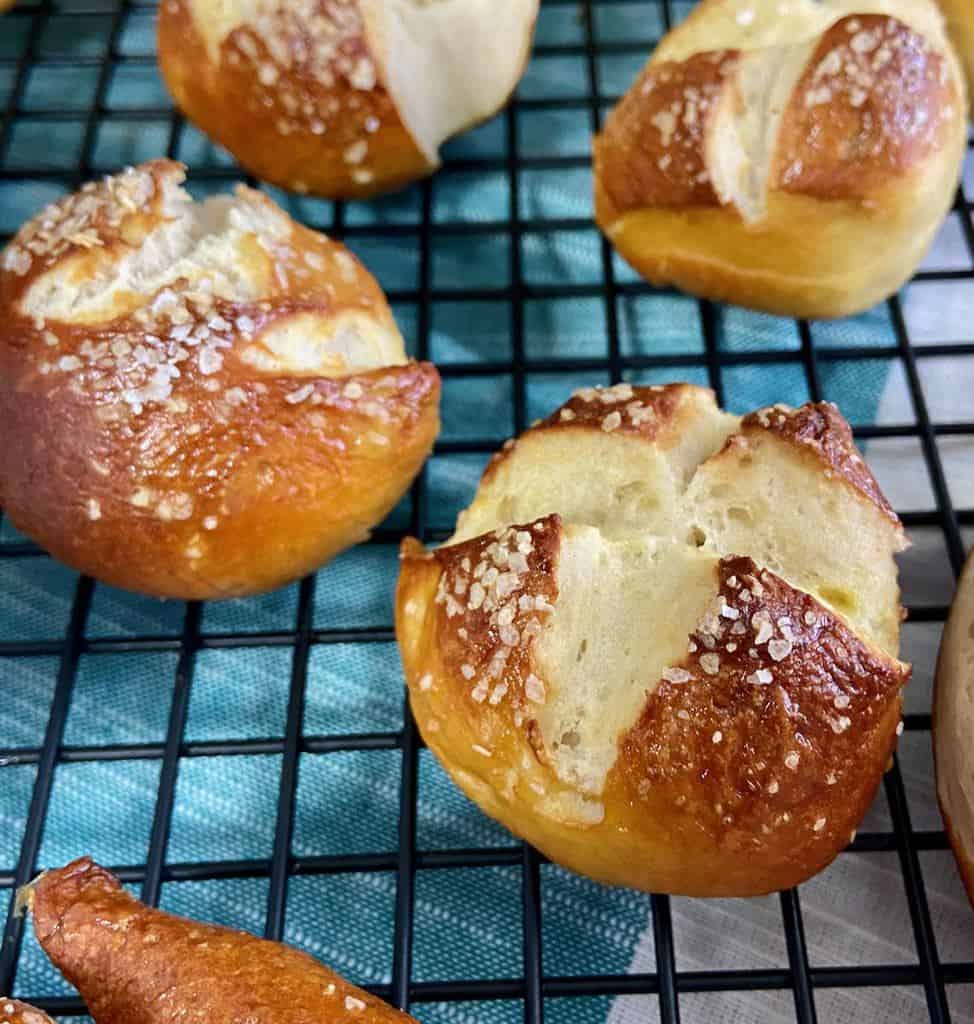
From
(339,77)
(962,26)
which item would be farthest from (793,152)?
(339,77)

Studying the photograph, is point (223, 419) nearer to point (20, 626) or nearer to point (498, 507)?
point (498, 507)

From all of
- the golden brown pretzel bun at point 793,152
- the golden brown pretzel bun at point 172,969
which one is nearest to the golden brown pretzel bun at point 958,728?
the golden brown pretzel bun at point 793,152

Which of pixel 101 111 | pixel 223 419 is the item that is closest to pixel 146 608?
pixel 223 419

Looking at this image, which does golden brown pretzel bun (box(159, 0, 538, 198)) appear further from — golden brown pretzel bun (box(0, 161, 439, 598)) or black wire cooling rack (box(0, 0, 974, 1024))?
golden brown pretzel bun (box(0, 161, 439, 598))

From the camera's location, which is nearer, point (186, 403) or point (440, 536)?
point (186, 403)

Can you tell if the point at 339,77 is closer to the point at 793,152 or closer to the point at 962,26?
the point at 793,152

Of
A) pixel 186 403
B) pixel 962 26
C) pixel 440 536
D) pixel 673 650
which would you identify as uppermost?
pixel 962 26

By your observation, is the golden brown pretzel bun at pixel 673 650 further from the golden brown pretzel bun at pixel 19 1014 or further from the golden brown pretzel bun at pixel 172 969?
the golden brown pretzel bun at pixel 19 1014
